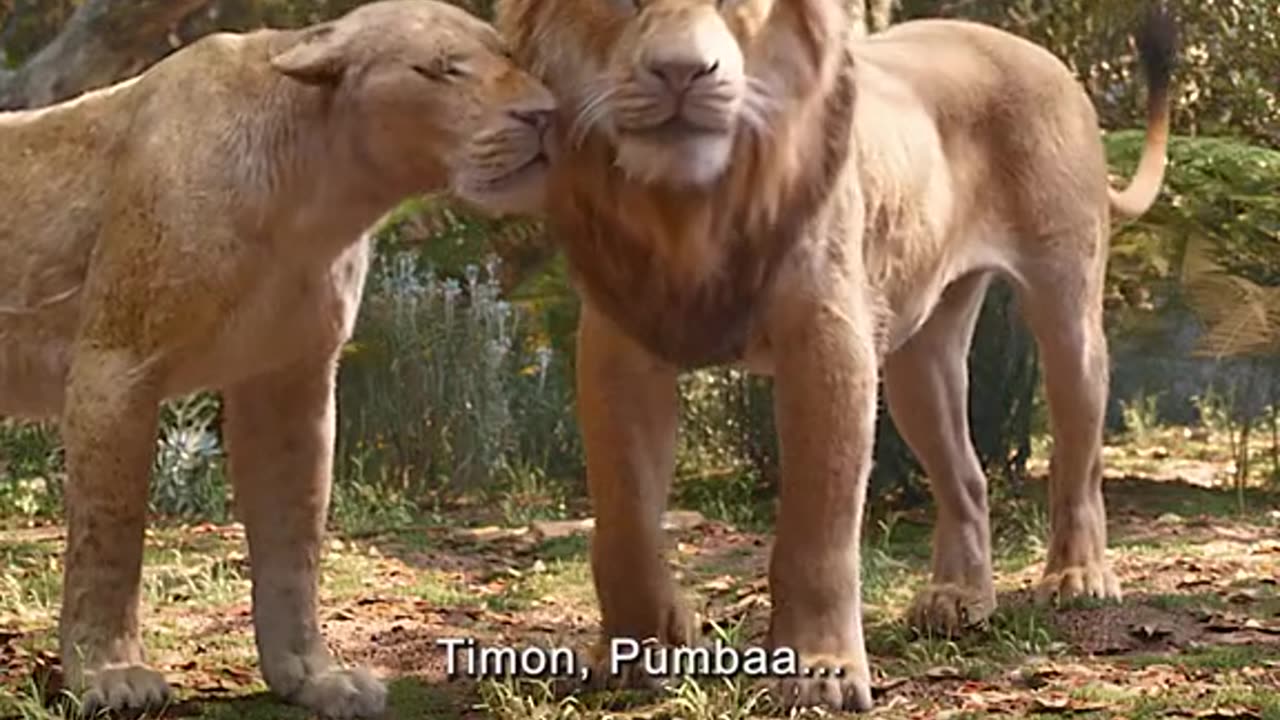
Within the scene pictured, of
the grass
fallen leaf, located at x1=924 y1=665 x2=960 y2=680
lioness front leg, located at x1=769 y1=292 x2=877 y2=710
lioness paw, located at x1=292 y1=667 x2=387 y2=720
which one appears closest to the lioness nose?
lioness front leg, located at x1=769 y1=292 x2=877 y2=710

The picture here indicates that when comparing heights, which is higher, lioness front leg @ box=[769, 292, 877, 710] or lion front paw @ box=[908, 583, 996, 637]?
lioness front leg @ box=[769, 292, 877, 710]

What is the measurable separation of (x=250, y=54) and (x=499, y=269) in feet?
17.5

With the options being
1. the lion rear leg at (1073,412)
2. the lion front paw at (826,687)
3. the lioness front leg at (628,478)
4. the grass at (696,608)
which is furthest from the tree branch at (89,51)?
the lion front paw at (826,687)

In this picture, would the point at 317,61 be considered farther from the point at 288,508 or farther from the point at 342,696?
the point at 342,696

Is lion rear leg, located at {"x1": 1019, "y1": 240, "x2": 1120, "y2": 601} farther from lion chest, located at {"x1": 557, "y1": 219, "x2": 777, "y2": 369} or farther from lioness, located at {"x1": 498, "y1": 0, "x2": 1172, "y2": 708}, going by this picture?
lion chest, located at {"x1": 557, "y1": 219, "x2": 777, "y2": 369}

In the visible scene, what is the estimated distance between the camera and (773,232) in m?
3.56

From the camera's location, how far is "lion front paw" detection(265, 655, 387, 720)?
3805 mm

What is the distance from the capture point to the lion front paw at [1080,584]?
16.4 feet

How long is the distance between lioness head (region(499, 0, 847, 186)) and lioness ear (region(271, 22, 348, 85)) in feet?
0.97

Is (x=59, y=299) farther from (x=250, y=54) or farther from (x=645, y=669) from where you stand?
(x=645, y=669)

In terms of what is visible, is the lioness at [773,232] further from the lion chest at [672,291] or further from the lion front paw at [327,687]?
the lion front paw at [327,687]

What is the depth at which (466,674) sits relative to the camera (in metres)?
4.23

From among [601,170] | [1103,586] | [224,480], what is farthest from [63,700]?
[224,480]

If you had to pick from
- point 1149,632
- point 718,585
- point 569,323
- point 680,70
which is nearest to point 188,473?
point 569,323
